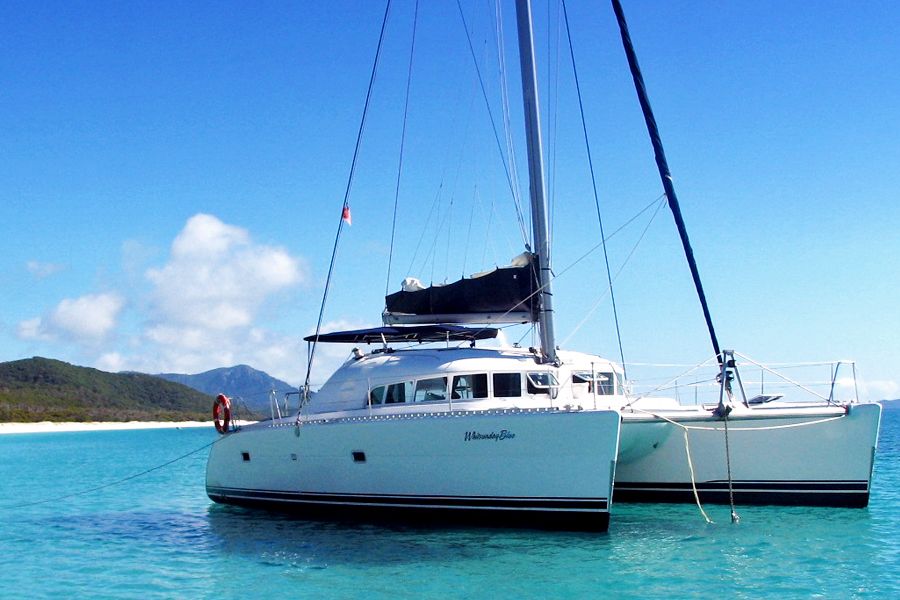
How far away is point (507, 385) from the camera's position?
13.1 meters

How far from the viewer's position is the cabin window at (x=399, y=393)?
13394 mm

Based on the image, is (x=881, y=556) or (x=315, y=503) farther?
(x=315, y=503)

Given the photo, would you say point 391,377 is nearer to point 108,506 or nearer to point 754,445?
point 754,445

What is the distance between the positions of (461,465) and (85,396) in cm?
11967

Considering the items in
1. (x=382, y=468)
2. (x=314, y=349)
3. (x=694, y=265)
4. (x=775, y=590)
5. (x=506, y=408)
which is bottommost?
(x=775, y=590)

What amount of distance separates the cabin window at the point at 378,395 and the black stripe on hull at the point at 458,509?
5.23 feet

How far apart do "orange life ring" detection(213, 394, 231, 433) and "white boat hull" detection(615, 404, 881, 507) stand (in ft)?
24.3

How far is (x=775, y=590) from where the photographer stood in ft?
29.6

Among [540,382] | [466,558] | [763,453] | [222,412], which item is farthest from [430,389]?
[763,453]

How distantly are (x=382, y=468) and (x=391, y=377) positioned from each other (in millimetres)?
1667

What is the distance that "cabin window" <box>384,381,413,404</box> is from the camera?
1339 cm

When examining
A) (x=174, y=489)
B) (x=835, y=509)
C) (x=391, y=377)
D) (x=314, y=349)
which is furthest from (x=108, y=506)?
(x=835, y=509)

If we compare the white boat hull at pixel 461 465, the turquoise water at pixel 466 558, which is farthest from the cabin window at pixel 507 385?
the turquoise water at pixel 466 558

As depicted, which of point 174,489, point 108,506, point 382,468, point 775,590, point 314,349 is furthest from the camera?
point 174,489
